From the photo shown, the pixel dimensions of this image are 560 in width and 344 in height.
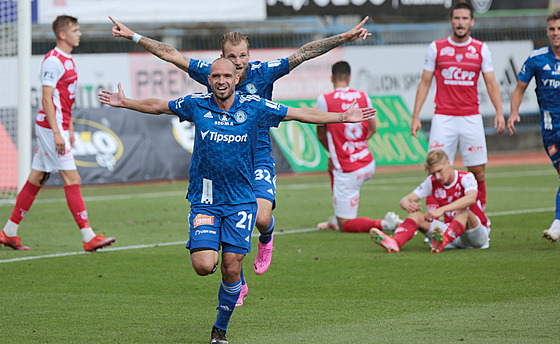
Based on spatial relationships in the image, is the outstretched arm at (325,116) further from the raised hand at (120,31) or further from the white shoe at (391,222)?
the white shoe at (391,222)

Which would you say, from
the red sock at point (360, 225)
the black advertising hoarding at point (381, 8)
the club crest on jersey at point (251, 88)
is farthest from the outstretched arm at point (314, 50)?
the black advertising hoarding at point (381, 8)

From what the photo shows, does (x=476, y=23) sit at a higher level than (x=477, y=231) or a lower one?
higher

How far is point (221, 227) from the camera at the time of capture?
19.7 ft

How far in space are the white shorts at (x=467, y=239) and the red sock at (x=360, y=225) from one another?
1.42 meters

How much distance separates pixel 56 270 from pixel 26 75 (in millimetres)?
6067

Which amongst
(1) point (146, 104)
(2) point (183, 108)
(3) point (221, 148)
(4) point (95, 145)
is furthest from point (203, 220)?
(4) point (95, 145)

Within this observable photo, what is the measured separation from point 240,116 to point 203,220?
28.9 inches

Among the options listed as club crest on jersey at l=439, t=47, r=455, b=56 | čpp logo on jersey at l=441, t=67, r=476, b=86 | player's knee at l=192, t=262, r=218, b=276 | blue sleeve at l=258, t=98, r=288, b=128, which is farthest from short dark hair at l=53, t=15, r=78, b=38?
player's knee at l=192, t=262, r=218, b=276

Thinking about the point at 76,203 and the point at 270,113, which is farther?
the point at 76,203

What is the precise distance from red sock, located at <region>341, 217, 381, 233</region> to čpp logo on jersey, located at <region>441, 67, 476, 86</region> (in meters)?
1.96

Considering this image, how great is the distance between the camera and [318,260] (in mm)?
9227

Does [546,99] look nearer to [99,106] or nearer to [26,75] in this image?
[26,75]

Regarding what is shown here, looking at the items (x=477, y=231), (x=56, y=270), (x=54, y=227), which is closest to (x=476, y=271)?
(x=477, y=231)

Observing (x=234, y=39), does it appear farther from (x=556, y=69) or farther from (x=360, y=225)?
Answer: (x=360, y=225)
